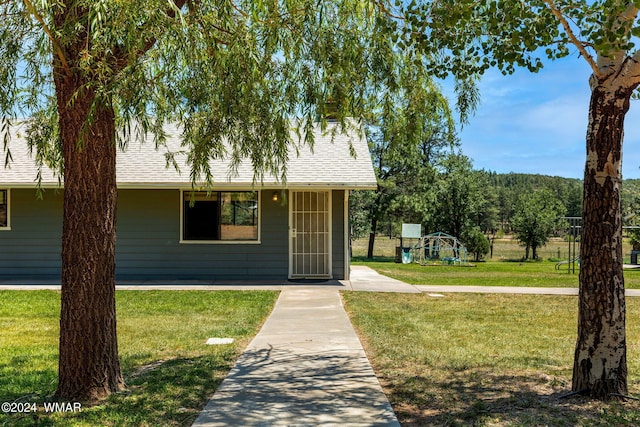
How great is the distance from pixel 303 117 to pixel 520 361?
3332 millimetres

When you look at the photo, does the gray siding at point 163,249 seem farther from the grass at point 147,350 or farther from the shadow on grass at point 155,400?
the shadow on grass at point 155,400

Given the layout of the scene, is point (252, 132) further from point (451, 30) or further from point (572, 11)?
point (572, 11)

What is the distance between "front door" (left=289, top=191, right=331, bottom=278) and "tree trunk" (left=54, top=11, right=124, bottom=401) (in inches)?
355

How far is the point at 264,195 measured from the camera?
13.4 metres

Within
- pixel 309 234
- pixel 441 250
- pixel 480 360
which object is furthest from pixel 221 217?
pixel 441 250

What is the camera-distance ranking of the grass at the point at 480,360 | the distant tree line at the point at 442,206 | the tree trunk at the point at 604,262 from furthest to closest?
the distant tree line at the point at 442,206 < the tree trunk at the point at 604,262 < the grass at the point at 480,360

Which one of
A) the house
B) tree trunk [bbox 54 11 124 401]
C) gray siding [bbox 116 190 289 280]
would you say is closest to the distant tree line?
the house

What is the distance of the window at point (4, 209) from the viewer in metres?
13.6

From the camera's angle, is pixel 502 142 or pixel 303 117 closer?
pixel 303 117

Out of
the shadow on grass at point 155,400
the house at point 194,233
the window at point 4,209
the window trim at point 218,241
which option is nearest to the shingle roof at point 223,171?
the house at point 194,233

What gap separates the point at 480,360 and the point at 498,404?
5.20 ft

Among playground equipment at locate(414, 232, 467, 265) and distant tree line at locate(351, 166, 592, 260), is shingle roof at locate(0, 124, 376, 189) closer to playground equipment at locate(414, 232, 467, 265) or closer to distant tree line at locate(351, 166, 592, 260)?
playground equipment at locate(414, 232, 467, 265)

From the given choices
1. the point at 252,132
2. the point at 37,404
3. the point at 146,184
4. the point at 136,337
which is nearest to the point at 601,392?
the point at 252,132

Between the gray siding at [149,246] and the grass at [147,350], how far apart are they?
2460 mm
